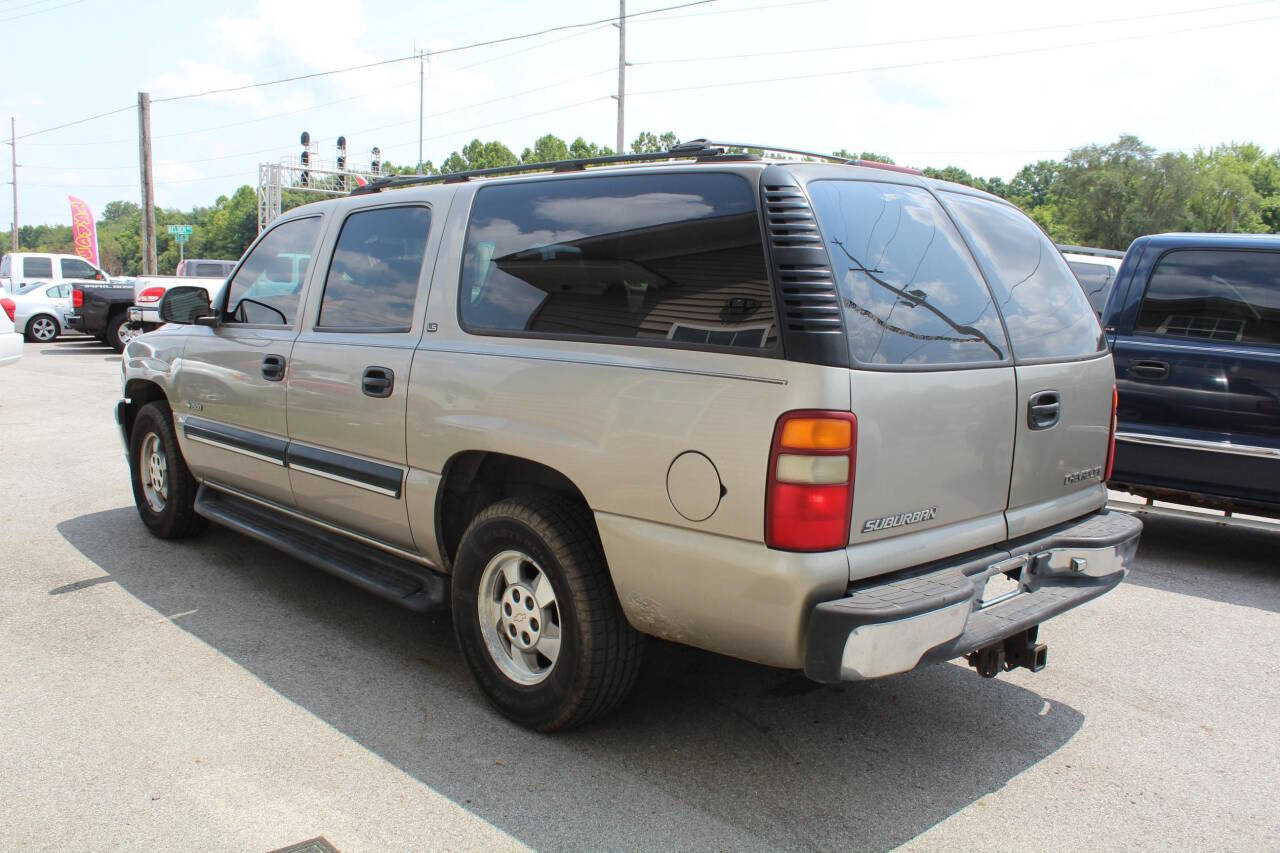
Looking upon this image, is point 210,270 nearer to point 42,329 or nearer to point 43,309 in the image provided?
point 43,309

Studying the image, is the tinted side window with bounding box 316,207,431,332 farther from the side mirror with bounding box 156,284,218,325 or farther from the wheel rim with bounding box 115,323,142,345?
the wheel rim with bounding box 115,323,142,345

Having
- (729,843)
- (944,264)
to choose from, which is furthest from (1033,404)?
(729,843)

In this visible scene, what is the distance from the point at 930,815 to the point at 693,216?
78.8 inches

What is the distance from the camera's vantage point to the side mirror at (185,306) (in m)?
5.22

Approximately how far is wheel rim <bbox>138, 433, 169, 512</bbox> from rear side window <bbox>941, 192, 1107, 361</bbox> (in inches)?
185

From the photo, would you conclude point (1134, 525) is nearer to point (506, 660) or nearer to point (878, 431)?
point (878, 431)

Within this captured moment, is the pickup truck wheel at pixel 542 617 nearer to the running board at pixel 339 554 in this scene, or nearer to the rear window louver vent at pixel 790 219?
the running board at pixel 339 554

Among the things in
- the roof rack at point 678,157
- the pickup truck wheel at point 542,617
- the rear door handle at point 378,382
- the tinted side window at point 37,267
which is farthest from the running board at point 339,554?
the tinted side window at point 37,267

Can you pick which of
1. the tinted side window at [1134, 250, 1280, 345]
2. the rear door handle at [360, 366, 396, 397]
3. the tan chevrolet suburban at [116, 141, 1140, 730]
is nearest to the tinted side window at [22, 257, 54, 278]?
the tan chevrolet suburban at [116, 141, 1140, 730]

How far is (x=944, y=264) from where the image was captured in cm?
319

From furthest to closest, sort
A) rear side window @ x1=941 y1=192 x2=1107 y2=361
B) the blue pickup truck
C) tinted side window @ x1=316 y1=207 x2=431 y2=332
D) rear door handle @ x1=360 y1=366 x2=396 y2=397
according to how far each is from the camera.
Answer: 1. the blue pickup truck
2. tinted side window @ x1=316 y1=207 x2=431 y2=332
3. rear door handle @ x1=360 y1=366 x2=396 y2=397
4. rear side window @ x1=941 y1=192 x2=1107 y2=361

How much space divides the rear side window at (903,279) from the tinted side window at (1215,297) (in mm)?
3252

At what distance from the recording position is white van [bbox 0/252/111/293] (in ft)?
79.9

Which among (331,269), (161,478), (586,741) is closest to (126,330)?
(161,478)
